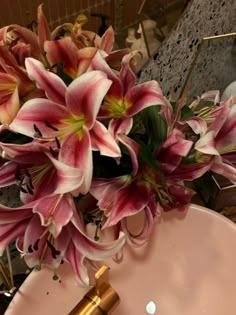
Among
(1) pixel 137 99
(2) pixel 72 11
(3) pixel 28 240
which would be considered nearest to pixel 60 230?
(3) pixel 28 240

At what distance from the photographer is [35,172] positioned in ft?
1.86

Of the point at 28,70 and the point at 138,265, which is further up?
the point at 28,70

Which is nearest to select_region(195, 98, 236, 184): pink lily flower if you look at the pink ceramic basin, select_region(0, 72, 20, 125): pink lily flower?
the pink ceramic basin

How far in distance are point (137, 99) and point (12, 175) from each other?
0.56 ft

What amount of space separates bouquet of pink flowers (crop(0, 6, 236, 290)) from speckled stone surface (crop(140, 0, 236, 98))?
0.14 meters

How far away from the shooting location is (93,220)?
2.04 feet

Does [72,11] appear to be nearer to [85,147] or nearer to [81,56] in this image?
[81,56]

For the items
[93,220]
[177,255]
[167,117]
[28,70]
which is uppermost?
[28,70]

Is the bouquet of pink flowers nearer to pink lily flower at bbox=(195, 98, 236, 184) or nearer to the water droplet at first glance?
pink lily flower at bbox=(195, 98, 236, 184)

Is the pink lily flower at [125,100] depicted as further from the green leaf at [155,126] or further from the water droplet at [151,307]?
the water droplet at [151,307]

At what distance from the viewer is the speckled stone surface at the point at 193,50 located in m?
0.76

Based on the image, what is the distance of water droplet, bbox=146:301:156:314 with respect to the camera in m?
0.73

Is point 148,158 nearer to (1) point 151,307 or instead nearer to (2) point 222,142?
(2) point 222,142

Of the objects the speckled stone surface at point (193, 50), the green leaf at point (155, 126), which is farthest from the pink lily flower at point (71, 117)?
the speckled stone surface at point (193, 50)
